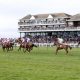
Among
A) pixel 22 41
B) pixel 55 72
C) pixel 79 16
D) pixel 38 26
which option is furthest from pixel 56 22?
pixel 55 72

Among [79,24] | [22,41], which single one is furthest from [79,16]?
[22,41]

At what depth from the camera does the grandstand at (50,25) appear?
76062 mm

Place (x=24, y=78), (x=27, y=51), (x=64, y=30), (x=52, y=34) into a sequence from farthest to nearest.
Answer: (x=52, y=34), (x=64, y=30), (x=27, y=51), (x=24, y=78)

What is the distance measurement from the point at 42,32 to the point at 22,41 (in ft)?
154

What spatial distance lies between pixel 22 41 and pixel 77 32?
3903cm

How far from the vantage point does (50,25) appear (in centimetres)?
9094

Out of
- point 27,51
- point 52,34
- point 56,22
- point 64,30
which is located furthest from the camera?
point 56,22

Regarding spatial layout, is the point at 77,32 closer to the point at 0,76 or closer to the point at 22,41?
the point at 22,41

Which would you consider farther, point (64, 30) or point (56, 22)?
point (56, 22)

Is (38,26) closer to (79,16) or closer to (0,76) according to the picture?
(79,16)

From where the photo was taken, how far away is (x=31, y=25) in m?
94.3

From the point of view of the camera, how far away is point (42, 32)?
279ft

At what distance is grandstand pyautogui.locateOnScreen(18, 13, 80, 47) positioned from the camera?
76.1 meters

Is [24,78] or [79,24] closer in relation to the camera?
[24,78]
